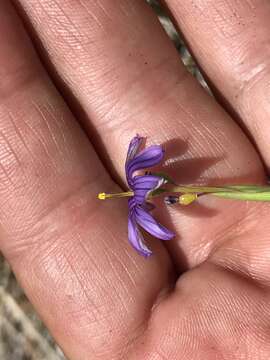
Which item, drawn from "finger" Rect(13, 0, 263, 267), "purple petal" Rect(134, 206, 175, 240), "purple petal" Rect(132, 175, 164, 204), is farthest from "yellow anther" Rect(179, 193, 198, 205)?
"finger" Rect(13, 0, 263, 267)

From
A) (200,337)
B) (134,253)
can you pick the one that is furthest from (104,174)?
(200,337)

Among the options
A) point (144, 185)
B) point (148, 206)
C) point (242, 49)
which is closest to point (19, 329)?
point (148, 206)

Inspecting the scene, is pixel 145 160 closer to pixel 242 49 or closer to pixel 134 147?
pixel 134 147

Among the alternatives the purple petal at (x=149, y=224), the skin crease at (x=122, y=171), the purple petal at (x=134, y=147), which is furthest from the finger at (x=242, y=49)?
Result: the purple petal at (x=149, y=224)

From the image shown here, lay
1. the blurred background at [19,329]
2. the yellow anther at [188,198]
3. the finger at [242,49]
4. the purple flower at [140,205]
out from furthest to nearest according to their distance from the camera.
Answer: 1. the blurred background at [19,329]
2. the finger at [242,49]
3. the purple flower at [140,205]
4. the yellow anther at [188,198]

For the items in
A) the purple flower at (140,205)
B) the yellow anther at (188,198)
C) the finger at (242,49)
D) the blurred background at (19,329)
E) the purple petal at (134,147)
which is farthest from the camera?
the blurred background at (19,329)

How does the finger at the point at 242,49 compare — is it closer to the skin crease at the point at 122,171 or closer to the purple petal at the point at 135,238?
the skin crease at the point at 122,171

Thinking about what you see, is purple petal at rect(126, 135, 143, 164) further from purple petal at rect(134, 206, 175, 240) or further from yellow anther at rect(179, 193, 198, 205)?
yellow anther at rect(179, 193, 198, 205)
